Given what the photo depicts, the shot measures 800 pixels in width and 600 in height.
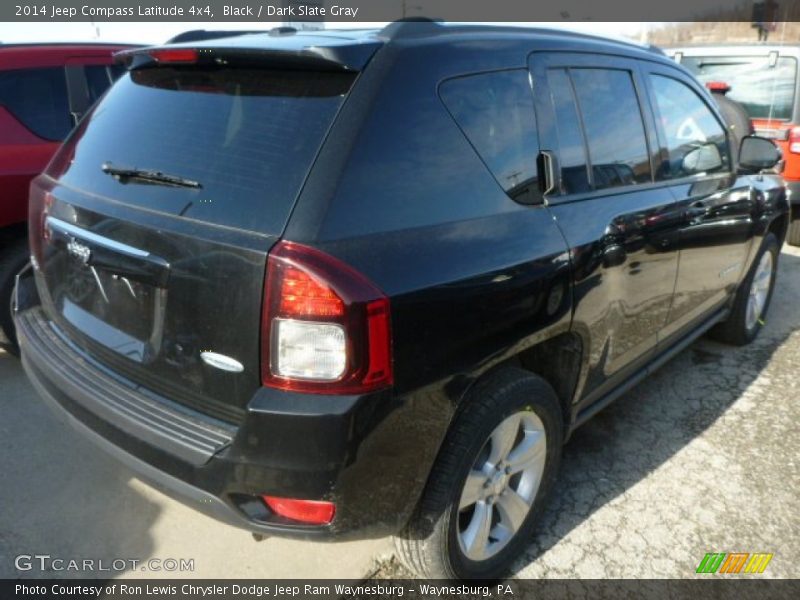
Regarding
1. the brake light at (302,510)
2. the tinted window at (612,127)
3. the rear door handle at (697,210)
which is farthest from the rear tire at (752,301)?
the brake light at (302,510)

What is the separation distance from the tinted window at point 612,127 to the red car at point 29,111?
2916 millimetres

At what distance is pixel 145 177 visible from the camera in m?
1.97

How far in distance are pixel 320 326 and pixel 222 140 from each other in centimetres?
68

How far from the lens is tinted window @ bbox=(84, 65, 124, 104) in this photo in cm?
406

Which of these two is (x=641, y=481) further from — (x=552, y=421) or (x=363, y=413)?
(x=363, y=413)

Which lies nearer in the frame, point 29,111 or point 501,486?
point 501,486

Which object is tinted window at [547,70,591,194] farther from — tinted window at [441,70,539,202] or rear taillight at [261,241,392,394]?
rear taillight at [261,241,392,394]

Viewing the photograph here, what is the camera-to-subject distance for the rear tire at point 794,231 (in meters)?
6.52

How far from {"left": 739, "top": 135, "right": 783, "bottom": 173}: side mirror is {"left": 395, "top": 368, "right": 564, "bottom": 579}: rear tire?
231cm

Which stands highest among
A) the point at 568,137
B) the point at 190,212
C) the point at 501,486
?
the point at 568,137

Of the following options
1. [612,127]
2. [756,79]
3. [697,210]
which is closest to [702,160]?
[697,210]

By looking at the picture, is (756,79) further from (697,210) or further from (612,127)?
(612,127)

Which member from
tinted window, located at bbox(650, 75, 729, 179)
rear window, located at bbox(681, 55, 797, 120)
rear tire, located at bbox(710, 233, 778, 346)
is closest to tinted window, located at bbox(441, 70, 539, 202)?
tinted window, located at bbox(650, 75, 729, 179)

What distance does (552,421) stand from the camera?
2373 millimetres
